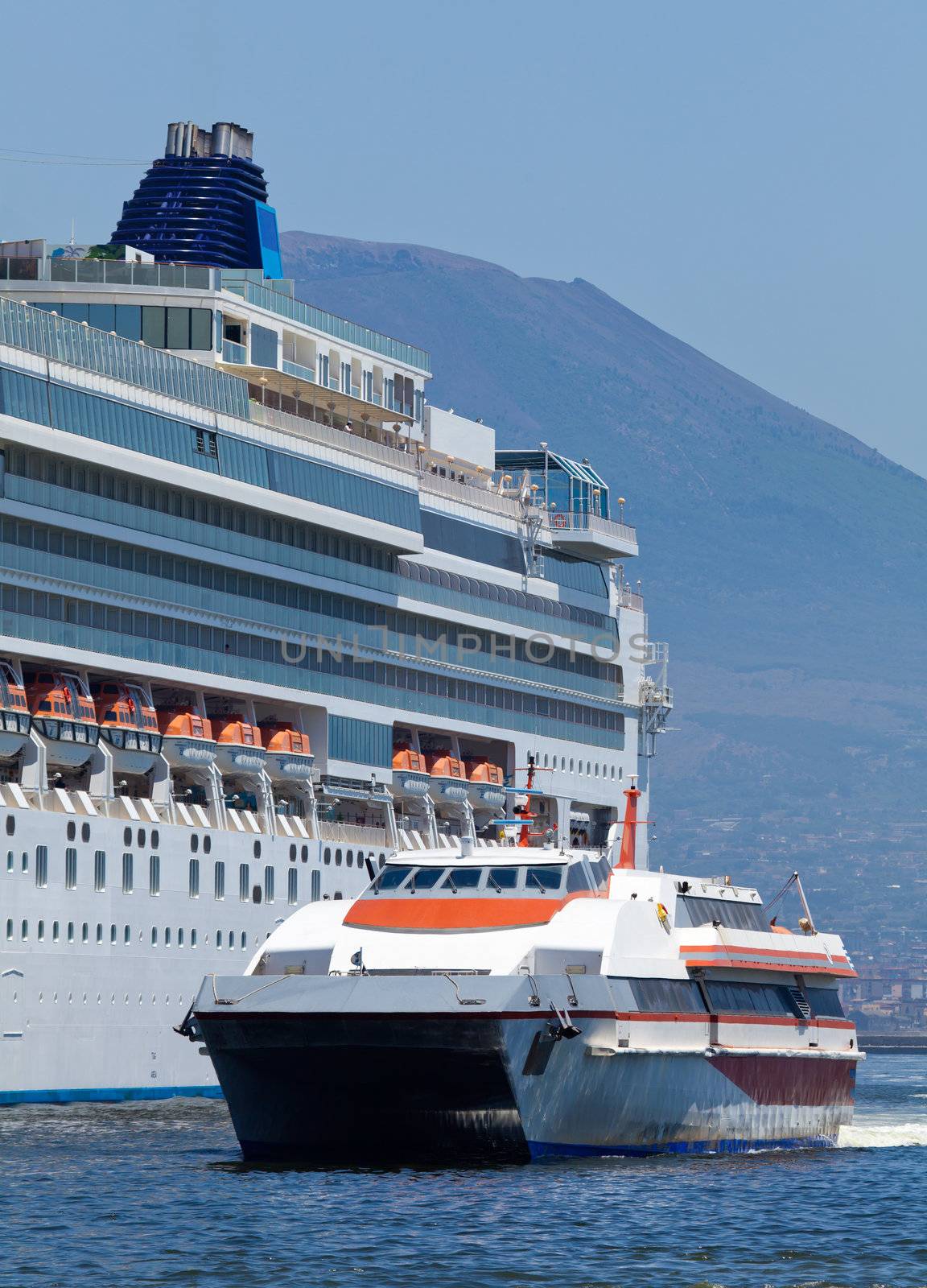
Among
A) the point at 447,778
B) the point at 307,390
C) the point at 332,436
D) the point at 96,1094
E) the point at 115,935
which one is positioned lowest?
the point at 96,1094

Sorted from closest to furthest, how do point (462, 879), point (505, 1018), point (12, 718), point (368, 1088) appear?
1. point (505, 1018)
2. point (368, 1088)
3. point (462, 879)
4. point (12, 718)

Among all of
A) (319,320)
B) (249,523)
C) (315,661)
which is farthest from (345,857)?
(319,320)

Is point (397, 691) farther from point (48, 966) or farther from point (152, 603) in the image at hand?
point (48, 966)

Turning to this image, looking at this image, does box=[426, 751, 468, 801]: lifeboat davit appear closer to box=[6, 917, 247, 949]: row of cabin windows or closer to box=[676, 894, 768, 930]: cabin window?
box=[6, 917, 247, 949]: row of cabin windows

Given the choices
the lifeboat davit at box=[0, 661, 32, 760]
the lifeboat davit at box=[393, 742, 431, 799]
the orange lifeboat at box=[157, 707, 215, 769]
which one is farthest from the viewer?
the lifeboat davit at box=[393, 742, 431, 799]

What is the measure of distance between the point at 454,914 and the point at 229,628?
28.8 metres

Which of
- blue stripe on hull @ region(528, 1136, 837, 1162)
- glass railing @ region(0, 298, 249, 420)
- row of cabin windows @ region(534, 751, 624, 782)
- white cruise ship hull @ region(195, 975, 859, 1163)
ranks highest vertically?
glass railing @ region(0, 298, 249, 420)

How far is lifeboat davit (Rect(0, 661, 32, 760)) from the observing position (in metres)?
63.0

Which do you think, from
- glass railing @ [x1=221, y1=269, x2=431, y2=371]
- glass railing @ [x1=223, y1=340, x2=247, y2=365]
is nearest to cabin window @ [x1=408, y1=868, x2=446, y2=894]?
glass railing @ [x1=221, y1=269, x2=431, y2=371]

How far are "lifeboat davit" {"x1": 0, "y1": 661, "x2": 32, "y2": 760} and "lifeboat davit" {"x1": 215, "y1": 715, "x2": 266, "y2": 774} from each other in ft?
30.0

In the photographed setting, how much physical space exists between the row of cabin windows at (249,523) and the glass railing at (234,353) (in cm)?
455

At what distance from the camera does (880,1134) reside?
2397 inches

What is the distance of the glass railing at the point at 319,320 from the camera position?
7638cm

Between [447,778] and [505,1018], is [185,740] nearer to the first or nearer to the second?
[447,778]
